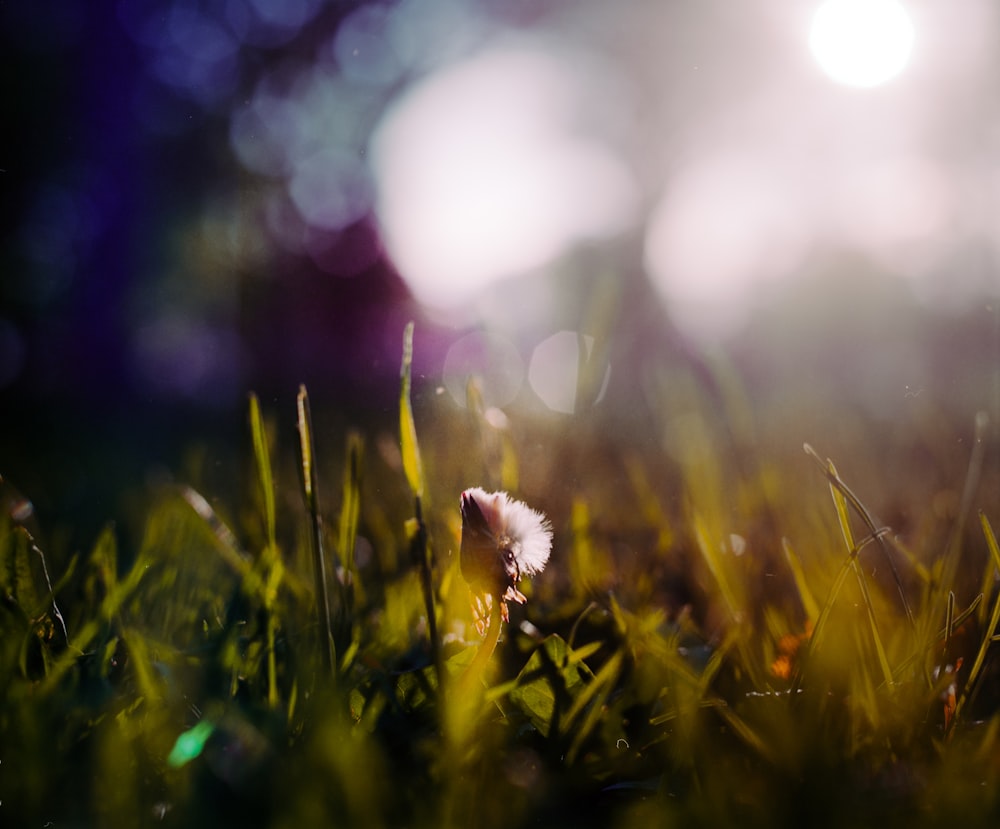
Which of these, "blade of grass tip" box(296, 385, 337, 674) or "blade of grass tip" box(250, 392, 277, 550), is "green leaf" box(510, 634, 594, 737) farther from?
"blade of grass tip" box(250, 392, 277, 550)

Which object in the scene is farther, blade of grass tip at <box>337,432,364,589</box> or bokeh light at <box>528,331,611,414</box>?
bokeh light at <box>528,331,611,414</box>

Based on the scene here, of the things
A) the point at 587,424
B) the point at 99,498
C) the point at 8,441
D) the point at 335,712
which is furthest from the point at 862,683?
the point at 8,441

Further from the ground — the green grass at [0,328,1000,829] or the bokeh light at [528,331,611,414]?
the green grass at [0,328,1000,829]

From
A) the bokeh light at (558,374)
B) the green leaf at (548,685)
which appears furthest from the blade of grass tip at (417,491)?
the bokeh light at (558,374)

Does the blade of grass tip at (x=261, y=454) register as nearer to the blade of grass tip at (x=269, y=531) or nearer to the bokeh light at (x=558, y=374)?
the blade of grass tip at (x=269, y=531)

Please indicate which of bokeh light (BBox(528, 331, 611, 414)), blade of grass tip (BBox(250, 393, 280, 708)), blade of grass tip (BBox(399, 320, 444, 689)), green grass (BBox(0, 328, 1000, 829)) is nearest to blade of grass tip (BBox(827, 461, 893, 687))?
green grass (BBox(0, 328, 1000, 829))

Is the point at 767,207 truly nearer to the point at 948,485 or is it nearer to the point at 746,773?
the point at 948,485

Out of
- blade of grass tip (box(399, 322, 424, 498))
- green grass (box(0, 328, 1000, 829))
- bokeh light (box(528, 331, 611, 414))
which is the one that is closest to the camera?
green grass (box(0, 328, 1000, 829))
